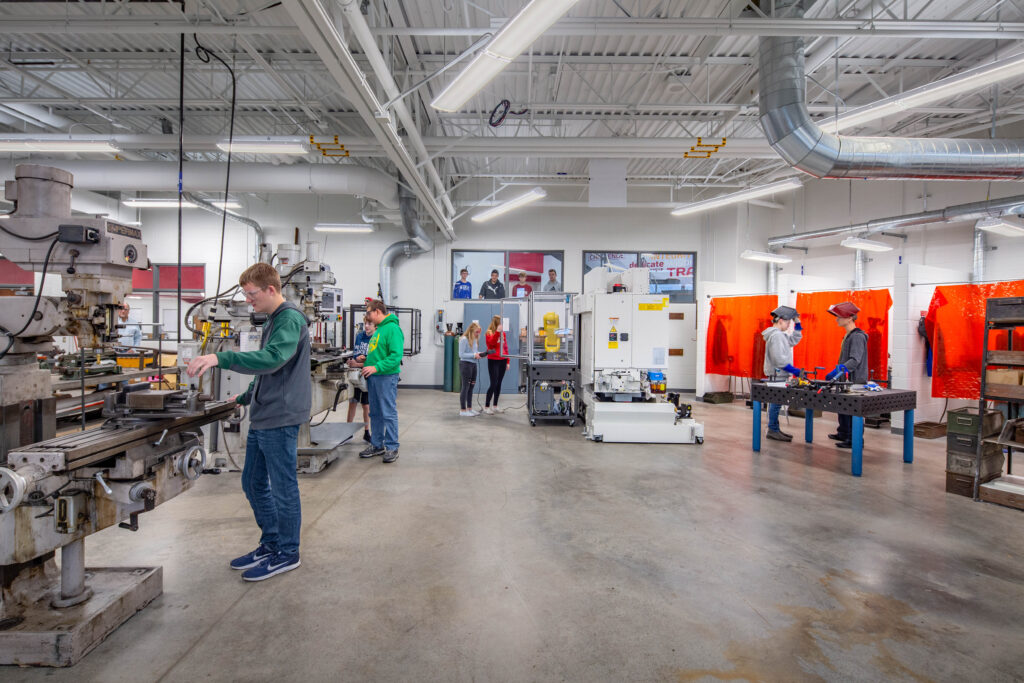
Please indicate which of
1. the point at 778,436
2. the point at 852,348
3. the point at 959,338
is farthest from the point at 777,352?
the point at 959,338

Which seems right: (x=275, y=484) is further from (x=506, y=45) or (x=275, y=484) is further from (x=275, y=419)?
(x=506, y=45)

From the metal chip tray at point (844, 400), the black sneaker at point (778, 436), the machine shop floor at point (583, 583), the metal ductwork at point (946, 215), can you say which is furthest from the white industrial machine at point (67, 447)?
the metal ductwork at point (946, 215)

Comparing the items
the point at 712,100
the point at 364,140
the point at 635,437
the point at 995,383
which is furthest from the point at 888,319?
the point at 364,140

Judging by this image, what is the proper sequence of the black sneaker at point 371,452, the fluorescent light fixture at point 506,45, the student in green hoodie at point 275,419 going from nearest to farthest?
the student in green hoodie at point 275,419 < the fluorescent light fixture at point 506,45 < the black sneaker at point 371,452

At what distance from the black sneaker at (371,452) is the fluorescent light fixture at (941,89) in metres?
5.69

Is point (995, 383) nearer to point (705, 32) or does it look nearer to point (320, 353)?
point (705, 32)

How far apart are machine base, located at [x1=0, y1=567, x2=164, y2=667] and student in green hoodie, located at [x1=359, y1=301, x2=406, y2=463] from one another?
88.9 inches

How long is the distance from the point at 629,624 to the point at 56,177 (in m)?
3.19

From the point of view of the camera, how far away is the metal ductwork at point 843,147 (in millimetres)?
4398

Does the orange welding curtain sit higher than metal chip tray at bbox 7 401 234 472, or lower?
higher

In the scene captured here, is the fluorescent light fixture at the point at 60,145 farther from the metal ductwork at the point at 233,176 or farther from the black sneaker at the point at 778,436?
the black sneaker at the point at 778,436

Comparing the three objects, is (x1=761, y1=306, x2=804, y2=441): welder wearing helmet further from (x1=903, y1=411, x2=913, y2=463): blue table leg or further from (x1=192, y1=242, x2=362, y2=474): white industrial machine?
(x1=192, y1=242, x2=362, y2=474): white industrial machine

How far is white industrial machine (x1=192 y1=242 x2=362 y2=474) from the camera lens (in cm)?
385

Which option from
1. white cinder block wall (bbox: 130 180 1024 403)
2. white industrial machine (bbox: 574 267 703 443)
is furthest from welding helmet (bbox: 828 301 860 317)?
white cinder block wall (bbox: 130 180 1024 403)
